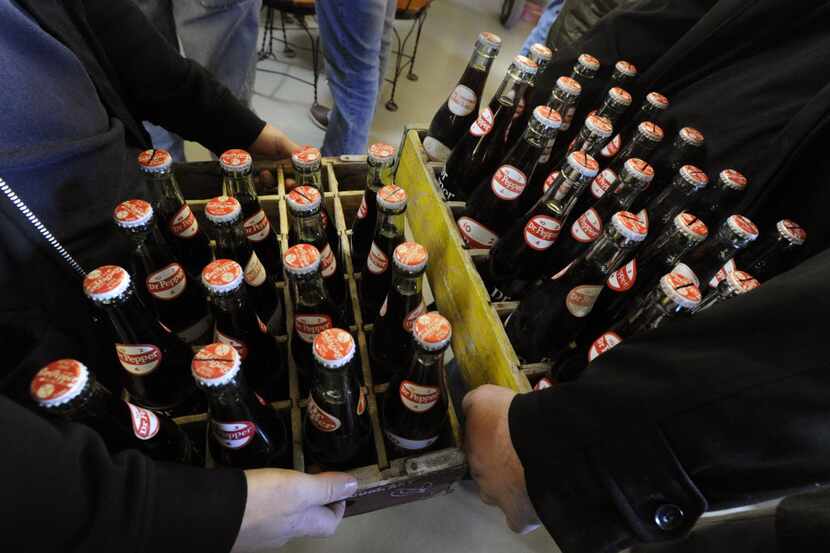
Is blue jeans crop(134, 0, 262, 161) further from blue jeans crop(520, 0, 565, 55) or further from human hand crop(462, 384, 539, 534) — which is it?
blue jeans crop(520, 0, 565, 55)

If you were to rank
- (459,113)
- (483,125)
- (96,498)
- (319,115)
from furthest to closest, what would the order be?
(319,115) → (459,113) → (483,125) → (96,498)

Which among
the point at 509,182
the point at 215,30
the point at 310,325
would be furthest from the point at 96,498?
the point at 215,30

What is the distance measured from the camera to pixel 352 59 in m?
1.35

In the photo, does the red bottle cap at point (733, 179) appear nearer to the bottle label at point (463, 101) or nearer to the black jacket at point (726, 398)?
the black jacket at point (726, 398)

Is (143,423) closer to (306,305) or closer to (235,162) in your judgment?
(306,305)

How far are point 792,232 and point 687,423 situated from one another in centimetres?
34

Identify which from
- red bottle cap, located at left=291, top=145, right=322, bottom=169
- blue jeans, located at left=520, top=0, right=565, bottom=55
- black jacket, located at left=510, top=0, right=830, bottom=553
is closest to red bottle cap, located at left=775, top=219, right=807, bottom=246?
black jacket, located at left=510, top=0, right=830, bottom=553

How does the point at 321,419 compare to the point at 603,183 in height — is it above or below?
below

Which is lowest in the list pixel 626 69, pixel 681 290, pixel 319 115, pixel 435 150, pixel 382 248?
pixel 319 115

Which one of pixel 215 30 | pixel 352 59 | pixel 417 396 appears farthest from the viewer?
pixel 352 59

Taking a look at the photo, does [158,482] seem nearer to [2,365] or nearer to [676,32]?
[2,365]

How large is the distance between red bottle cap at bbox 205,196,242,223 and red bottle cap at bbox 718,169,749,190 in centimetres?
71

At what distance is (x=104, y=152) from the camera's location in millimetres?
542

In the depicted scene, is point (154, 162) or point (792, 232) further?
point (154, 162)
